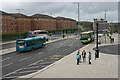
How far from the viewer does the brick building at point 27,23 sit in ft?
181

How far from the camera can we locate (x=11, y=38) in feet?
163

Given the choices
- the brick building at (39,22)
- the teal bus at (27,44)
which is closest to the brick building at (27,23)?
the brick building at (39,22)

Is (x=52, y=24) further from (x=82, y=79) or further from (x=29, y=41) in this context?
(x=82, y=79)

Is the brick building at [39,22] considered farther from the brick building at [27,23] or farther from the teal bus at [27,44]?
the teal bus at [27,44]

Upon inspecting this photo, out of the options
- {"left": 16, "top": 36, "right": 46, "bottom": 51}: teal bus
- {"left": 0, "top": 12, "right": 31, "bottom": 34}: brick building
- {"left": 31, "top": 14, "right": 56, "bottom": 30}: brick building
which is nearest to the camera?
{"left": 16, "top": 36, "right": 46, "bottom": 51}: teal bus

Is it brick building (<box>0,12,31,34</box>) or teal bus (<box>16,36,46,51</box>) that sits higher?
brick building (<box>0,12,31,34</box>)

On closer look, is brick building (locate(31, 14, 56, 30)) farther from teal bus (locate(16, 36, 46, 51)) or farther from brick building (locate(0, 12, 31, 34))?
teal bus (locate(16, 36, 46, 51))

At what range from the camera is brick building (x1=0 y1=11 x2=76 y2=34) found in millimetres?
55312

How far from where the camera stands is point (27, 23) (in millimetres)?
71688

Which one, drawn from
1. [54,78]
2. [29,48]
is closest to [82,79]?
[54,78]

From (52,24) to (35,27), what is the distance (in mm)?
12746

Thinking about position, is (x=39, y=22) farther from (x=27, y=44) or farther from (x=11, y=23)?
(x=27, y=44)

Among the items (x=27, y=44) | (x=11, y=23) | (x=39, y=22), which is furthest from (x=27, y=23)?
(x=27, y=44)

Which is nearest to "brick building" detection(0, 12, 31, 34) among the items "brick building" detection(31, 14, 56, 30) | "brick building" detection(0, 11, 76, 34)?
"brick building" detection(0, 11, 76, 34)
